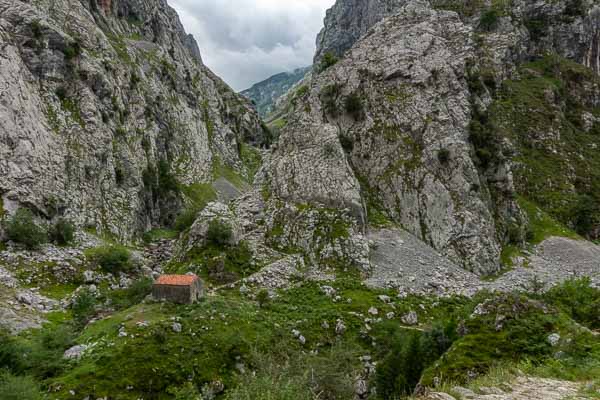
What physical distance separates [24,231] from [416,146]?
5085 cm

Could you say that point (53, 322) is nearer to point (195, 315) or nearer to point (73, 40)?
point (195, 315)

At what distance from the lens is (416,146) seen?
5978 cm

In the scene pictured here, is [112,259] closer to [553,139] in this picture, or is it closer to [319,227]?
[319,227]

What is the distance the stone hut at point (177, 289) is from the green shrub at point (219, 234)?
33.7ft

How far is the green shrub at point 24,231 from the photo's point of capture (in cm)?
4025

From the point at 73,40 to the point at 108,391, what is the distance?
201ft

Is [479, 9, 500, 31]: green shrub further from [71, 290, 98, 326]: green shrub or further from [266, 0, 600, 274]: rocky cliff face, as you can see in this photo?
[71, 290, 98, 326]: green shrub

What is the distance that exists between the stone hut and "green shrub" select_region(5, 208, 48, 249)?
17.0m

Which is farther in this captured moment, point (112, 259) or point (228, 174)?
point (228, 174)

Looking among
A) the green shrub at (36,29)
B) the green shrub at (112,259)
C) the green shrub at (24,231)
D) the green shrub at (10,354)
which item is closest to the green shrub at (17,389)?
the green shrub at (10,354)

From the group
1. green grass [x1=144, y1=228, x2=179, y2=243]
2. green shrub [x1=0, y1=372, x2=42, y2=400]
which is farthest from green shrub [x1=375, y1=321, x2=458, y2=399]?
green grass [x1=144, y1=228, x2=179, y2=243]

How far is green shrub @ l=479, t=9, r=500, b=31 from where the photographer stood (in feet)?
327

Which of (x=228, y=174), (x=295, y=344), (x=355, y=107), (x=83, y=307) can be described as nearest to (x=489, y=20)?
(x=355, y=107)

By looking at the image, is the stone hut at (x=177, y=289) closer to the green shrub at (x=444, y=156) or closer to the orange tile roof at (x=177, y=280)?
the orange tile roof at (x=177, y=280)
